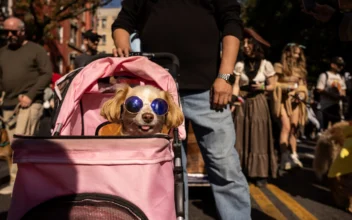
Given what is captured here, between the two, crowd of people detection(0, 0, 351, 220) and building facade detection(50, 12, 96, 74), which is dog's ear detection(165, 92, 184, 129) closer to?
crowd of people detection(0, 0, 351, 220)

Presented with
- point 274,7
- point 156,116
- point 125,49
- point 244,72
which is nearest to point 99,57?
point 125,49

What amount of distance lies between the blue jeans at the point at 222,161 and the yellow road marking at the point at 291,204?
176cm

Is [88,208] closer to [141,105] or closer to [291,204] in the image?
[141,105]

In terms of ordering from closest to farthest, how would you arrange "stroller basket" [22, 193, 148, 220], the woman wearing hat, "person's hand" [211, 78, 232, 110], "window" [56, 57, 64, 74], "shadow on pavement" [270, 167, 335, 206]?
1. "stroller basket" [22, 193, 148, 220]
2. "person's hand" [211, 78, 232, 110]
3. "shadow on pavement" [270, 167, 335, 206]
4. the woman wearing hat
5. "window" [56, 57, 64, 74]

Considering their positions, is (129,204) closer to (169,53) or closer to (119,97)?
(119,97)

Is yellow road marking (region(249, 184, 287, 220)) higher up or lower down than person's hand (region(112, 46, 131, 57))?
lower down

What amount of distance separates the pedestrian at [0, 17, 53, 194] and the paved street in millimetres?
1032

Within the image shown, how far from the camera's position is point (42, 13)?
843 inches

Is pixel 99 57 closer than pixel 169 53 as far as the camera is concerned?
No

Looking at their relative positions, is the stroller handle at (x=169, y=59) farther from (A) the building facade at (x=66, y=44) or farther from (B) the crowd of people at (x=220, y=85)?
(A) the building facade at (x=66, y=44)

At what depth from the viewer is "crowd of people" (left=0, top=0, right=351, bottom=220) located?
3.04 meters

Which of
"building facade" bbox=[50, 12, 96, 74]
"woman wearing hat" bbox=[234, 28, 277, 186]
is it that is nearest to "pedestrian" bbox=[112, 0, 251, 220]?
"woman wearing hat" bbox=[234, 28, 277, 186]

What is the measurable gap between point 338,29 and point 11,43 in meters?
4.57

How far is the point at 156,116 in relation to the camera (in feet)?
9.29
